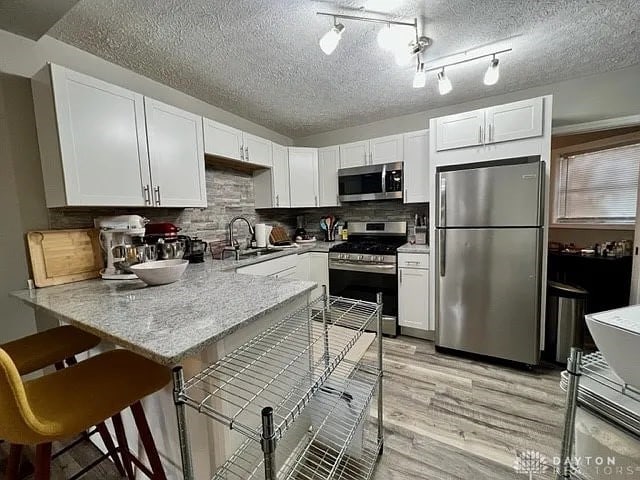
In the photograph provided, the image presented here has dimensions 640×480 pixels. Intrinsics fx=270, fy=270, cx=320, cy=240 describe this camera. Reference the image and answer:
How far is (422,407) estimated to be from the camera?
179 centimetres

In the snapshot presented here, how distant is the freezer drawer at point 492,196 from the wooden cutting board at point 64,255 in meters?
2.60

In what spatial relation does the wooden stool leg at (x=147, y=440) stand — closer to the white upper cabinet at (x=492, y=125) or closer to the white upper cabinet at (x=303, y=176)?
the white upper cabinet at (x=303, y=176)

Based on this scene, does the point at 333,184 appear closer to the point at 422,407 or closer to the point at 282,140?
the point at 282,140

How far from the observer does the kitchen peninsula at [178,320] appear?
2.79ft

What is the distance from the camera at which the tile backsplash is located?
1.84 m

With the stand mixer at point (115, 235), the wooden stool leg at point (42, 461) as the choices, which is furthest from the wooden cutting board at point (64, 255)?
the wooden stool leg at point (42, 461)

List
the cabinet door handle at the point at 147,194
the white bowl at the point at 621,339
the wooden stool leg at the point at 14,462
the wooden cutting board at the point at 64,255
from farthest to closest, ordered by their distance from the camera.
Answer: the cabinet door handle at the point at 147,194 → the wooden cutting board at the point at 64,255 → the wooden stool leg at the point at 14,462 → the white bowl at the point at 621,339

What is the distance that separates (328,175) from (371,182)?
587 mm

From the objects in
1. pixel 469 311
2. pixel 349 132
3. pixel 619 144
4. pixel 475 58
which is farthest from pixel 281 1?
pixel 619 144

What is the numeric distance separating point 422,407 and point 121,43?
3060 mm

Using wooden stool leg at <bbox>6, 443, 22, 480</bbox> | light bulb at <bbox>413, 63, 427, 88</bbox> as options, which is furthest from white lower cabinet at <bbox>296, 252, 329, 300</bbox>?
wooden stool leg at <bbox>6, 443, 22, 480</bbox>

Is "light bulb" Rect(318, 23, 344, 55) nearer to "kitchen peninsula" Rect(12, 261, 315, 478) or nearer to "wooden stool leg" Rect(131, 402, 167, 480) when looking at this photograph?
"kitchen peninsula" Rect(12, 261, 315, 478)

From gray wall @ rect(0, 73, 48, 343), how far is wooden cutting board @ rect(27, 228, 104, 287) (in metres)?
0.10

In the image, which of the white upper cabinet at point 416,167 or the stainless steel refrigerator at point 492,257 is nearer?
the stainless steel refrigerator at point 492,257
